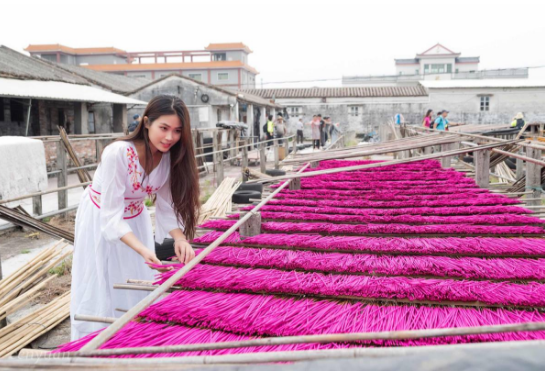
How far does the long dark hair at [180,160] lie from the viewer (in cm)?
215

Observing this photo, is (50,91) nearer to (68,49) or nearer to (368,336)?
(368,336)

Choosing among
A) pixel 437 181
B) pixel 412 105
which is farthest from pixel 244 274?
pixel 412 105

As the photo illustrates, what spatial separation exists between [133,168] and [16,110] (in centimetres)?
1261

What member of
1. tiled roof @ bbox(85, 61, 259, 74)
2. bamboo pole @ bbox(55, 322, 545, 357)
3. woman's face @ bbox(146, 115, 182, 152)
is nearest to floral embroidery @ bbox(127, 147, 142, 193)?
woman's face @ bbox(146, 115, 182, 152)

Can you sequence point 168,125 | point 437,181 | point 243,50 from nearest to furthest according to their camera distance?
point 168,125 → point 437,181 → point 243,50

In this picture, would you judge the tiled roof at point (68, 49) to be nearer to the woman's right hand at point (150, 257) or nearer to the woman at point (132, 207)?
the woman at point (132, 207)

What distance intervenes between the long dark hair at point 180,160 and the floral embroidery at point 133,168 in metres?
0.07

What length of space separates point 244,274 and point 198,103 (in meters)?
19.8

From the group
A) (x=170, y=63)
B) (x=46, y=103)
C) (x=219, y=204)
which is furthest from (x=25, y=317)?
(x=170, y=63)

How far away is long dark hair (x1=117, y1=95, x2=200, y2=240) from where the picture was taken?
2146mm

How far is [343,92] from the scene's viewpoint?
31109 mm

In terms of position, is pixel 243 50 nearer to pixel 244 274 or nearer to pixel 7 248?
pixel 7 248

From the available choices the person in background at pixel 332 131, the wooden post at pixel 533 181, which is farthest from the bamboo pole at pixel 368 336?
the person in background at pixel 332 131

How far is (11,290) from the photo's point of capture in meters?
3.43
